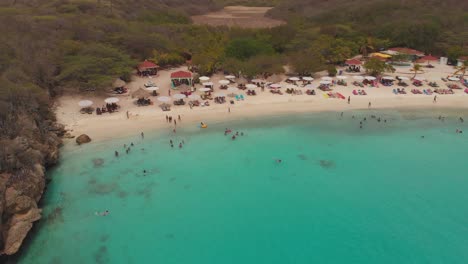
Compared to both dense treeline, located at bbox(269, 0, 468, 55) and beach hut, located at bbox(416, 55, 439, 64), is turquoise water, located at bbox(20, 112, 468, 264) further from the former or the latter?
dense treeline, located at bbox(269, 0, 468, 55)

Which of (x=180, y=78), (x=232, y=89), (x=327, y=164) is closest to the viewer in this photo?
(x=327, y=164)

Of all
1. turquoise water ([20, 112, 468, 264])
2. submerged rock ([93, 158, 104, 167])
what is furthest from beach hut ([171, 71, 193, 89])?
submerged rock ([93, 158, 104, 167])

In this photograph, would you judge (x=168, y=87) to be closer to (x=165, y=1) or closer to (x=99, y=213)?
(x=99, y=213)

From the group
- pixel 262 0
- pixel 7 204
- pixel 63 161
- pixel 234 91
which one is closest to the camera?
pixel 7 204

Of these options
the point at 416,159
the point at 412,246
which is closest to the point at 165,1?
the point at 416,159

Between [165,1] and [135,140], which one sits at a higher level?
[165,1]

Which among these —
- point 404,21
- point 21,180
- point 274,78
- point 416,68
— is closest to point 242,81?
point 274,78

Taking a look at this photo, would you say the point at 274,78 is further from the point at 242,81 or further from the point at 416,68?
the point at 416,68
